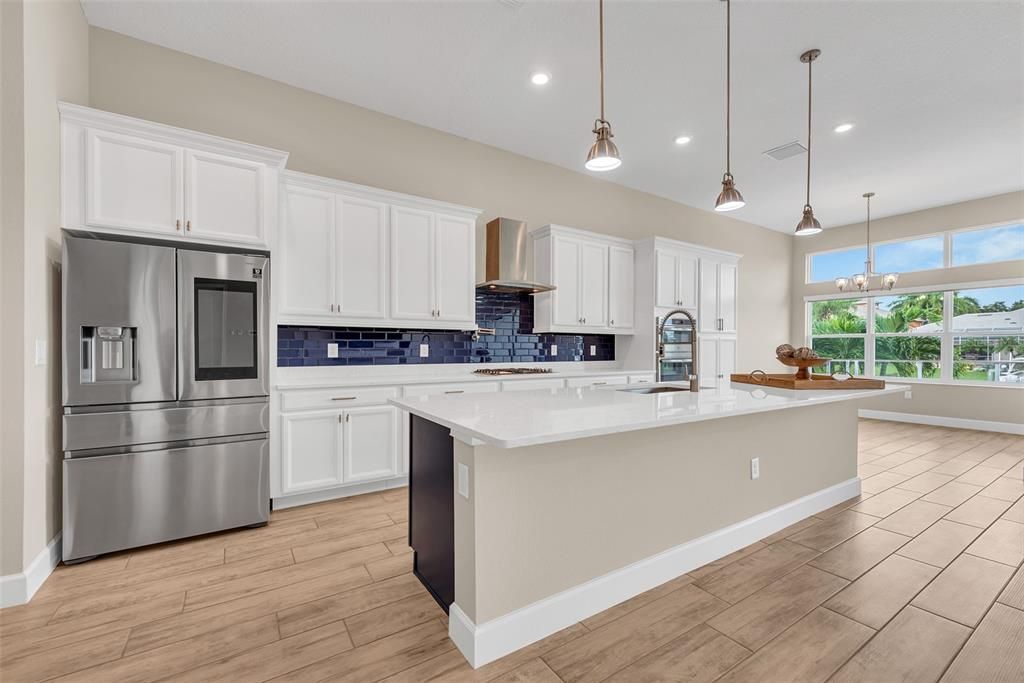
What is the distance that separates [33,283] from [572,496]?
2.63 meters

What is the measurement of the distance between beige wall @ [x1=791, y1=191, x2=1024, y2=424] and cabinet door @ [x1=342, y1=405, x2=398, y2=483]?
7.54 metres

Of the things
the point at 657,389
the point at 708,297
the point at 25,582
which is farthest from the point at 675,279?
the point at 25,582

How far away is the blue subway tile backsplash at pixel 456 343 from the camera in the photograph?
3.60 m

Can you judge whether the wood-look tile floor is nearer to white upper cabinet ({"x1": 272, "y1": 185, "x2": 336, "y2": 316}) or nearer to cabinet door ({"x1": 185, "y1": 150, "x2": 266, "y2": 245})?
white upper cabinet ({"x1": 272, "y1": 185, "x2": 336, "y2": 316})

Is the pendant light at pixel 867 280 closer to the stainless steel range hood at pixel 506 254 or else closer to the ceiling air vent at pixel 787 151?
the ceiling air vent at pixel 787 151

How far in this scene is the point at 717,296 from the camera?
19.0 feet

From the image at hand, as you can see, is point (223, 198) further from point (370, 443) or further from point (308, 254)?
point (370, 443)

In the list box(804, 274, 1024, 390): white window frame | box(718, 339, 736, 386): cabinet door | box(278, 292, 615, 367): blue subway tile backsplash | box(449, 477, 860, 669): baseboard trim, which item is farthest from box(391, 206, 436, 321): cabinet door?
box(804, 274, 1024, 390): white window frame

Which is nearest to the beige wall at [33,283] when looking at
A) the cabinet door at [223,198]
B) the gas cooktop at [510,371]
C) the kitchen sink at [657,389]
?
the cabinet door at [223,198]

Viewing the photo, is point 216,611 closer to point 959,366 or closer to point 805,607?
point 805,607

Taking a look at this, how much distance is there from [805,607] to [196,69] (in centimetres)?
486

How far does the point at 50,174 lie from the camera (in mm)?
2230

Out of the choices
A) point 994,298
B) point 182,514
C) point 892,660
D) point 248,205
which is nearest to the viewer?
point 892,660

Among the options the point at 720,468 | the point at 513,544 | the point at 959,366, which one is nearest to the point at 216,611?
the point at 513,544
